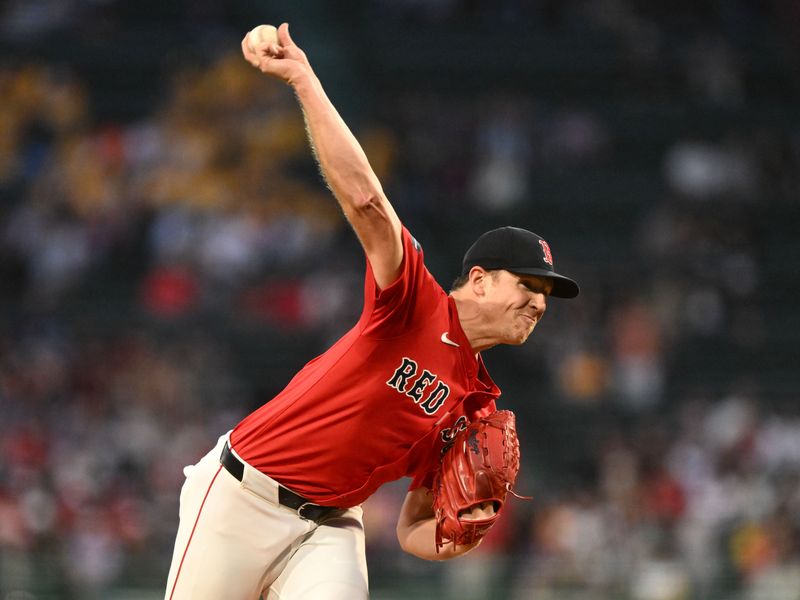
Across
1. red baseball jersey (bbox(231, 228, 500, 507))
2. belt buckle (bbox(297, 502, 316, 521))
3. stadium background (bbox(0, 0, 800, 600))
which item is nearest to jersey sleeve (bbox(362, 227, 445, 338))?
red baseball jersey (bbox(231, 228, 500, 507))

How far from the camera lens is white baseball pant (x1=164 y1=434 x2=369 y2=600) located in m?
3.85

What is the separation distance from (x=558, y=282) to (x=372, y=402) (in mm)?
700

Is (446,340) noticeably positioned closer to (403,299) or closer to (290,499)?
(403,299)

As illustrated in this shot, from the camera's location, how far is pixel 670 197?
1284 centimetres

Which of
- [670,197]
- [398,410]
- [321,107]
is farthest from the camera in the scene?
[670,197]

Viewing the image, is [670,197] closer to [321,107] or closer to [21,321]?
[21,321]

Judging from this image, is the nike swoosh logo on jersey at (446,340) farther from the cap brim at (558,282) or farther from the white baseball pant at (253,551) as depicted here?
the white baseball pant at (253,551)

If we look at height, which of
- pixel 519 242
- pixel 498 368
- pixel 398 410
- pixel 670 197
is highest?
pixel 519 242

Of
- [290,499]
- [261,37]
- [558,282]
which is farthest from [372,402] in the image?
[261,37]

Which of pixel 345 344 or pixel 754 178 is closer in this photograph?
pixel 345 344

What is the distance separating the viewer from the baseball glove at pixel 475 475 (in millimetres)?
3926

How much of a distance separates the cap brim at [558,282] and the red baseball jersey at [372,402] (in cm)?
26

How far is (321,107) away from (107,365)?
8395 mm

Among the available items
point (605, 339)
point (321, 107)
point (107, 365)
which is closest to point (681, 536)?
point (605, 339)
